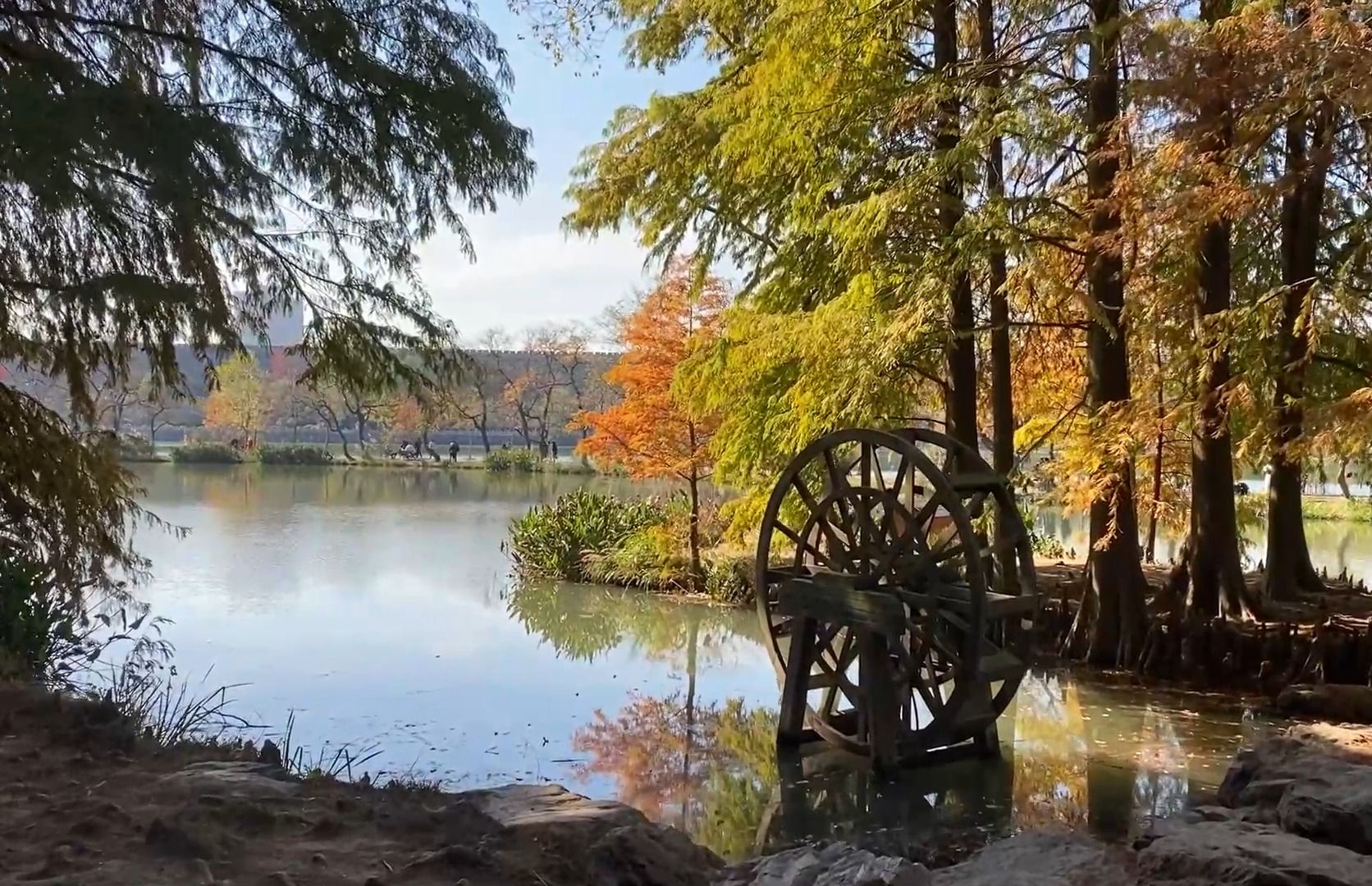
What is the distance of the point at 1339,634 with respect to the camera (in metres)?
8.47

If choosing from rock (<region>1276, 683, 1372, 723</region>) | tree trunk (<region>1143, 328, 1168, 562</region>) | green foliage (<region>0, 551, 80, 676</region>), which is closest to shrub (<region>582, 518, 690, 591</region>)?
tree trunk (<region>1143, 328, 1168, 562</region>)

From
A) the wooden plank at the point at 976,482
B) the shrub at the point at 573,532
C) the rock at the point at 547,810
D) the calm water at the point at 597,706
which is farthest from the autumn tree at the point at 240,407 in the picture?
the rock at the point at 547,810

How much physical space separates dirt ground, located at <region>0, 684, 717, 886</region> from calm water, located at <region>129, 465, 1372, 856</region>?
2.33 metres

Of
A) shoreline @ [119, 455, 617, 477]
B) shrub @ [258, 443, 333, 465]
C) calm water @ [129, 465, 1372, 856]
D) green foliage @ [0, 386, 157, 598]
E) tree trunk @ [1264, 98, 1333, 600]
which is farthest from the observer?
shrub @ [258, 443, 333, 465]

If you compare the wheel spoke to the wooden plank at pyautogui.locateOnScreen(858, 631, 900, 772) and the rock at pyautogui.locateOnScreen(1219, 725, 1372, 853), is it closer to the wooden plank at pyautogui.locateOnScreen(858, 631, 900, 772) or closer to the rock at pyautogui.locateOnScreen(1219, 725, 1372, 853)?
the wooden plank at pyautogui.locateOnScreen(858, 631, 900, 772)

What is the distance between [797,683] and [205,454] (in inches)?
1019

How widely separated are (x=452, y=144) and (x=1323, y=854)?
176 inches

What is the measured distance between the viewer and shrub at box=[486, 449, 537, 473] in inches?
1191

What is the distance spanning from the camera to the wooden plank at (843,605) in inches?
275

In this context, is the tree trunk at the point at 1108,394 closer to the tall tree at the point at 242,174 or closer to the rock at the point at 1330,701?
the rock at the point at 1330,701

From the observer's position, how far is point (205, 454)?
2975cm

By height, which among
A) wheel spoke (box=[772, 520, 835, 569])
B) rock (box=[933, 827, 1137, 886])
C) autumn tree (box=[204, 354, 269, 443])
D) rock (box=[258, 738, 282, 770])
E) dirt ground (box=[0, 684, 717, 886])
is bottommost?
rock (box=[933, 827, 1137, 886])

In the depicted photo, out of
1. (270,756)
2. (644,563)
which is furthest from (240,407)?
(270,756)

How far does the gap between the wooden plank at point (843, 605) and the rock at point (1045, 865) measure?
2.67m
